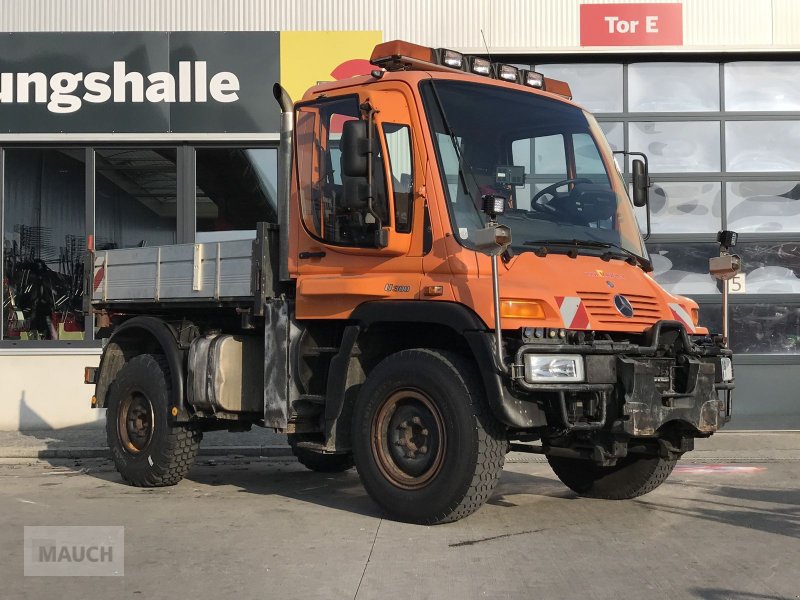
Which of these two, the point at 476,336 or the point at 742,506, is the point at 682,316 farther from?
the point at 476,336

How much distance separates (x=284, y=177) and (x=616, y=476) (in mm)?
3487

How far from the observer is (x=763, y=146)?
46.5 ft

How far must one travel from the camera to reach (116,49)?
1451cm

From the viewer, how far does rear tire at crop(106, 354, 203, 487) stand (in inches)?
344

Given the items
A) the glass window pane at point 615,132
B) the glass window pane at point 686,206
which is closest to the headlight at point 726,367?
the glass window pane at point 686,206

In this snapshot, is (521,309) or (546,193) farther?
(546,193)

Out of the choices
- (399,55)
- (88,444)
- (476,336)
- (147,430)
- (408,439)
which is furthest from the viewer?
(88,444)

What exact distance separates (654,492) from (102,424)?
26.9 ft

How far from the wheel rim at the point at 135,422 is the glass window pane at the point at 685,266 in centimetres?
766

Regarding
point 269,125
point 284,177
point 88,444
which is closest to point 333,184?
point 284,177

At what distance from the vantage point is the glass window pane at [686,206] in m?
14.1

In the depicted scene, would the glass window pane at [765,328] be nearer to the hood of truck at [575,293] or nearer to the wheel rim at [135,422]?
the hood of truck at [575,293]

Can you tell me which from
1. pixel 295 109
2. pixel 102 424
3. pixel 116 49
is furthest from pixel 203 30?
pixel 295 109

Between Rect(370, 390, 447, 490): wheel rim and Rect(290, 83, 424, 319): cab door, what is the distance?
73cm
